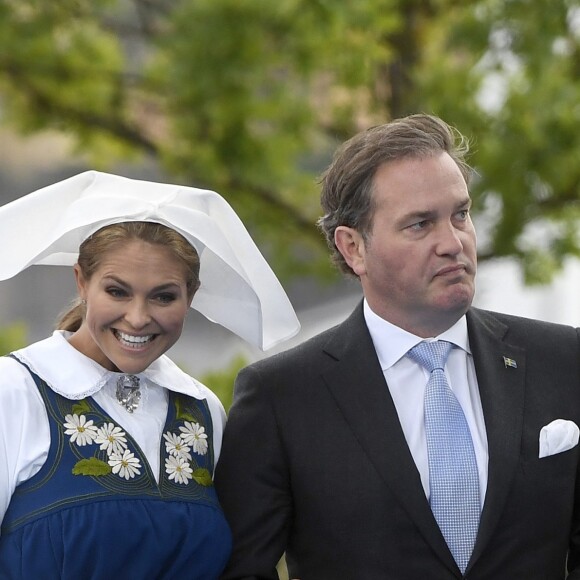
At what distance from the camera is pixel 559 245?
584cm

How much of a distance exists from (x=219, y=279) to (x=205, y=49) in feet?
7.85

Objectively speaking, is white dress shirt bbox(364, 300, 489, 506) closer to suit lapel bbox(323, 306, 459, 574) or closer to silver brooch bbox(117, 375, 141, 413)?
suit lapel bbox(323, 306, 459, 574)

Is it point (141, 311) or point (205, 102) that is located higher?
point (205, 102)

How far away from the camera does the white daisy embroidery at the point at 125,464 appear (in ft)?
9.52

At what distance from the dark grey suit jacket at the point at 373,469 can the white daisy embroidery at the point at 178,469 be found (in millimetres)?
124

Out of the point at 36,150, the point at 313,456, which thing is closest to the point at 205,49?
the point at 313,456

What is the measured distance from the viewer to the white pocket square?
298 cm

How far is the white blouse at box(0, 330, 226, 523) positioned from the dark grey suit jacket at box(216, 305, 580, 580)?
0.16 meters

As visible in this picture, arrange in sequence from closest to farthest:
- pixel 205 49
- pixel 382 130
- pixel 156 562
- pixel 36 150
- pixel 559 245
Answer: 1. pixel 156 562
2. pixel 382 130
3. pixel 205 49
4. pixel 559 245
5. pixel 36 150

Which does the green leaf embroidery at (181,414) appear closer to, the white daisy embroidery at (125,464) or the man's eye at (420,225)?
the white daisy embroidery at (125,464)

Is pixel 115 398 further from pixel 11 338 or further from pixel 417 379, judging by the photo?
pixel 11 338

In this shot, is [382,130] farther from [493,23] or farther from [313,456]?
[493,23]

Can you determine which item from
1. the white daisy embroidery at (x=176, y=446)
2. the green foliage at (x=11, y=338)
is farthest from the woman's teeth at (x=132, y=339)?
the green foliage at (x=11, y=338)

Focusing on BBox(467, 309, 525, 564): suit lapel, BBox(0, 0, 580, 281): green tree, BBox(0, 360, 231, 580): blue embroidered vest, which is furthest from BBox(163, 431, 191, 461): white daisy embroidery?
BBox(0, 0, 580, 281): green tree
